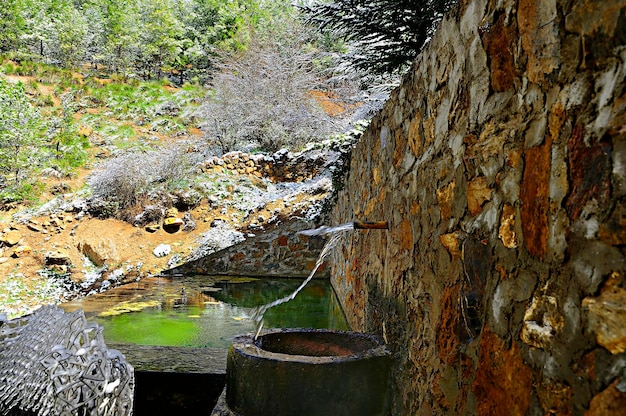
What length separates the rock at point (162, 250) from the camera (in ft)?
23.4

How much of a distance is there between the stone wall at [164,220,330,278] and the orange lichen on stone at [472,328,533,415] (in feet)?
19.1

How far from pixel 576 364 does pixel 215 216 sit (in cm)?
733

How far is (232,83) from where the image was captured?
11.2 m

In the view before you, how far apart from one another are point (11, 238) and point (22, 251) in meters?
0.34

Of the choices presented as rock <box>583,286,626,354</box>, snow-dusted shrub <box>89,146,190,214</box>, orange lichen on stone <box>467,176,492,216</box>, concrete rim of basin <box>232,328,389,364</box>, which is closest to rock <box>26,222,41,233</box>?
snow-dusted shrub <box>89,146,190,214</box>

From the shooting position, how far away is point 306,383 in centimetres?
167

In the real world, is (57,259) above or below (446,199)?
below

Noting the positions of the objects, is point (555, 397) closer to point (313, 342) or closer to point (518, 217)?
point (518, 217)

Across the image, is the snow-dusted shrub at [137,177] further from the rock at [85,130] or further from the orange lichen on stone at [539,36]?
the orange lichen on stone at [539,36]

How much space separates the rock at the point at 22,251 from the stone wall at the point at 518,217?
6565 mm

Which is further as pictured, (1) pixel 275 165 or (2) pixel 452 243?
(1) pixel 275 165

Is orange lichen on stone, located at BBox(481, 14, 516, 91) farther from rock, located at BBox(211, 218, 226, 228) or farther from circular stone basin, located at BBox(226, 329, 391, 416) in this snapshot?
rock, located at BBox(211, 218, 226, 228)

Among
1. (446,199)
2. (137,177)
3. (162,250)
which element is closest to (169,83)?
(137,177)

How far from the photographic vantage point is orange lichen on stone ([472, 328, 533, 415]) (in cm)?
88
